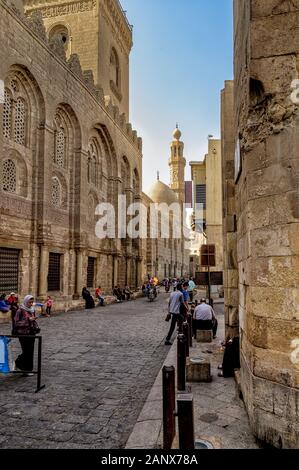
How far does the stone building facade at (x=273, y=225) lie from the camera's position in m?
3.11

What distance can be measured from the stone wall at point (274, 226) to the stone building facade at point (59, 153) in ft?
39.8

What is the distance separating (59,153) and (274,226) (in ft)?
56.1

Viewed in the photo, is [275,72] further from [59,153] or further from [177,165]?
[177,165]

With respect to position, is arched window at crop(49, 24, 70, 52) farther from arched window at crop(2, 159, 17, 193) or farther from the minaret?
the minaret

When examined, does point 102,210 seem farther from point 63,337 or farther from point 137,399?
point 137,399

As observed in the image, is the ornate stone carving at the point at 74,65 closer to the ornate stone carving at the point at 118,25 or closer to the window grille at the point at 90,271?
the ornate stone carving at the point at 118,25

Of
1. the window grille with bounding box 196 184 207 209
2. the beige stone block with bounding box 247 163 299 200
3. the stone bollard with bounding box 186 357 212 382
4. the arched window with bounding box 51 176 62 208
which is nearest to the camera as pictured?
the beige stone block with bounding box 247 163 299 200

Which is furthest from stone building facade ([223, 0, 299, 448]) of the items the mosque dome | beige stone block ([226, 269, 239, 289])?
the mosque dome

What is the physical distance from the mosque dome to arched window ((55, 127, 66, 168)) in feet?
139

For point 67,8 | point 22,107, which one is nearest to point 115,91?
point 67,8

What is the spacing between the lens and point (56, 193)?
723 inches

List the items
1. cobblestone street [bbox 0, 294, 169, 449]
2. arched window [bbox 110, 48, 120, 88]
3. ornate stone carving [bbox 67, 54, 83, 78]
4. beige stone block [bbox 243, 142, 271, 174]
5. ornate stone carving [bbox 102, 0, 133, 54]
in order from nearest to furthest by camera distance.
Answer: beige stone block [bbox 243, 142, 271, 174] < cobblestone street [bbox 0, 294, 169, 449] < ornate stone carving [bbox 67, 54, 83, 78] < ornate stone carving [bbox 102, 0, 133, 54] < arched window [bbox 110, 48, 120, 88]

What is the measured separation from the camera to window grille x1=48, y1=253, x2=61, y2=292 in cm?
1756
